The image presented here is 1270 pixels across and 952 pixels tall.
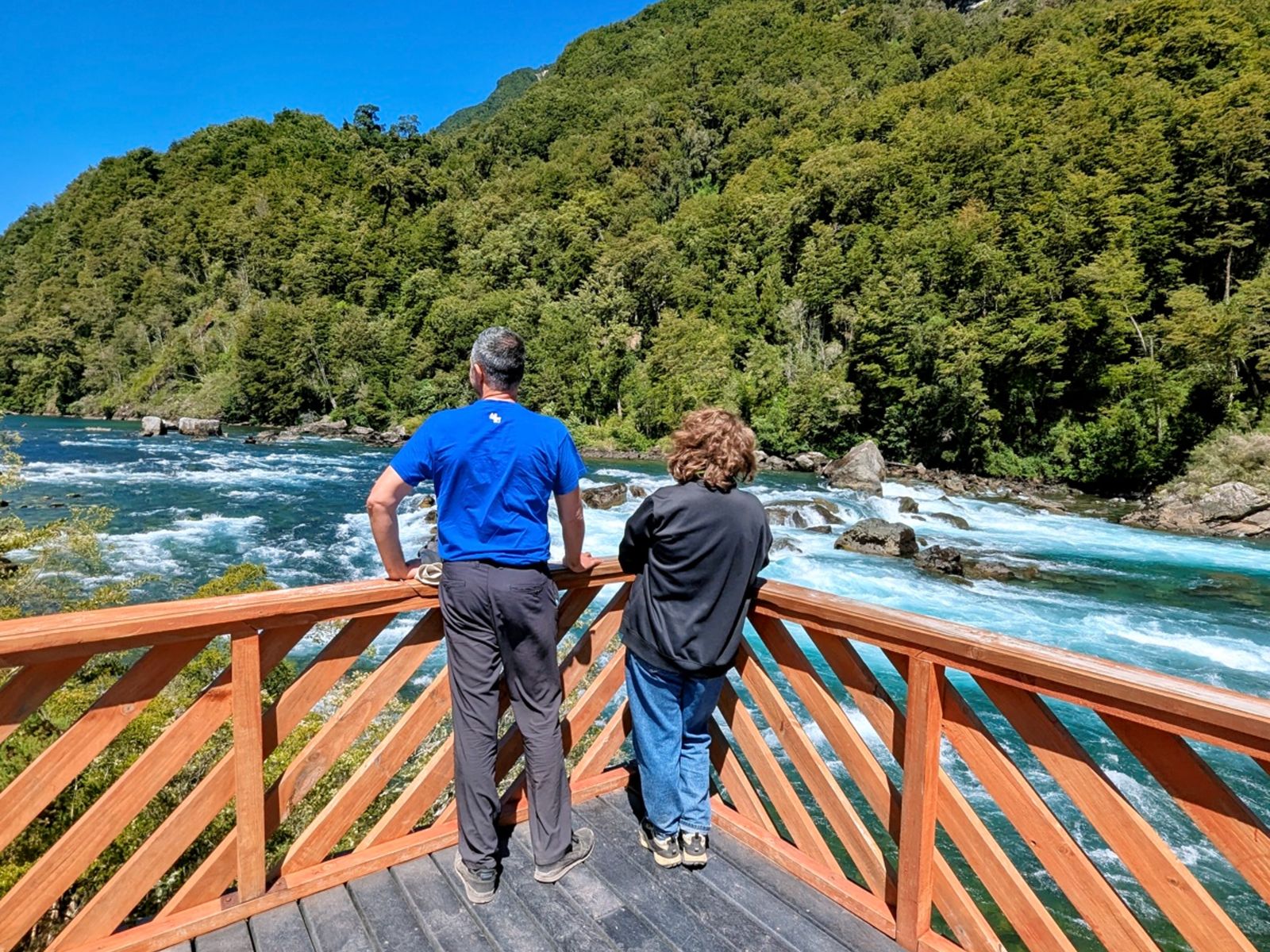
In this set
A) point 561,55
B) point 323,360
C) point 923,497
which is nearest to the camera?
point 923,497

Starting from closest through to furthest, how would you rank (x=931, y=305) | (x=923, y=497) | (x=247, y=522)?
(x=247, y=522)
(x=923, y=497)
(x=931, y=305)

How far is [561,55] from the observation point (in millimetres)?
130500

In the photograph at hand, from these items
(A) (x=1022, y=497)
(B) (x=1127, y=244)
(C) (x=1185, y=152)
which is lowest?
(A) (x=1022, y=497)

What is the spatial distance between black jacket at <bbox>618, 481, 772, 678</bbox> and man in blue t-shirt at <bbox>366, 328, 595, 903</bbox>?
1.17ft

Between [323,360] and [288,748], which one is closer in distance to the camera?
[288,748]

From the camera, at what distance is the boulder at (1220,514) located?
61.9 feet

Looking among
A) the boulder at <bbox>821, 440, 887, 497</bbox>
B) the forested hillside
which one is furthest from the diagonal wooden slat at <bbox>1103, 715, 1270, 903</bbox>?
the forested hillside

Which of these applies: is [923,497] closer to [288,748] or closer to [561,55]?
[288,748]

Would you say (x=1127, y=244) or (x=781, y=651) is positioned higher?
(x=1127, y=244)

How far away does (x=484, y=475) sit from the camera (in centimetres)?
245

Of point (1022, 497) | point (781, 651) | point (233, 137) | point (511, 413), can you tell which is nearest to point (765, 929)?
point (781, 651)

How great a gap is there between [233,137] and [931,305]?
12696 cm

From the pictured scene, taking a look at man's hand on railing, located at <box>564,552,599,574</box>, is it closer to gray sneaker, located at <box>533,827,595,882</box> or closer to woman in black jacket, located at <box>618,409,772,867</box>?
woman in black jacket, located at <box>618,409,772,867</box>

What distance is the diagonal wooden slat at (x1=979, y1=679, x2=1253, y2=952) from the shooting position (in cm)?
159
